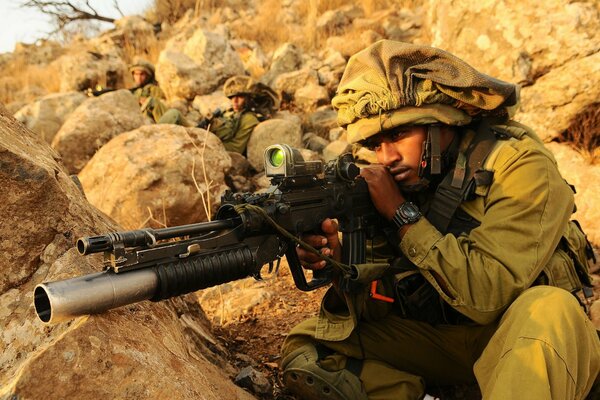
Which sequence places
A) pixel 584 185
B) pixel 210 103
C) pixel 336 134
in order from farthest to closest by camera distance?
1. pixel 210 103
2. pixel 336 134
3. pixel 584 185

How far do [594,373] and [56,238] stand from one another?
7.04 feet

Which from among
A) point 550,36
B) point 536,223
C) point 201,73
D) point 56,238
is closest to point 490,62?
point 550,36

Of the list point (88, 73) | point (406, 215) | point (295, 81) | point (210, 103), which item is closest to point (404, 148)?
point (406, 215)

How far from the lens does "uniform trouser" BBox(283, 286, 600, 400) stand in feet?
5.36

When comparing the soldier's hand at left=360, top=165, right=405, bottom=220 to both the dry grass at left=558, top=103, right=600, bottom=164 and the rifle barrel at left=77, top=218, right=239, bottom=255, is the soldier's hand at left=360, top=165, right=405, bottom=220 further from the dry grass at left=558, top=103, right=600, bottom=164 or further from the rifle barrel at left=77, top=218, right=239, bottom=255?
the dry grass at left=558, top=103, right=600, bottom=164

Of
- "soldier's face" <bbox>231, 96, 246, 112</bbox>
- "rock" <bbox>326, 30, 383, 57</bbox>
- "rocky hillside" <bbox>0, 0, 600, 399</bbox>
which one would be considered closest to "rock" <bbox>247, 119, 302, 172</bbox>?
"rocky hillside" <bbox>0, 0, 600, 399</bbox>

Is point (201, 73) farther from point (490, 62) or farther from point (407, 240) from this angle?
point (407, 240)

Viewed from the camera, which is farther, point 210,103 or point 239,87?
→ point 210,103

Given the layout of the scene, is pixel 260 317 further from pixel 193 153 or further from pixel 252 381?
pixel 193 153

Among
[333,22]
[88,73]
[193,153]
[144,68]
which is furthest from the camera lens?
[333,22]

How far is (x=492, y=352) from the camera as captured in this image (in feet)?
6.20

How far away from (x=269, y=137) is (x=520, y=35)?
4.42 meters

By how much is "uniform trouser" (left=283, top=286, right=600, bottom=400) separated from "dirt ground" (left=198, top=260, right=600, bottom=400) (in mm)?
220

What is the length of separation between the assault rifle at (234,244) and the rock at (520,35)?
3.86 metres
